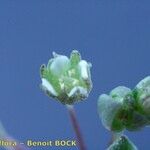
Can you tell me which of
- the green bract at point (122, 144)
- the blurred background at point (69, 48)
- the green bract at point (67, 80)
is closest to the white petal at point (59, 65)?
the green bract at point (67, 80)

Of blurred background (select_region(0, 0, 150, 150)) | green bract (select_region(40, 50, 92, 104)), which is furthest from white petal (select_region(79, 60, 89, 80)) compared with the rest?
blurred background (select_region(0, 0, 150, 150))

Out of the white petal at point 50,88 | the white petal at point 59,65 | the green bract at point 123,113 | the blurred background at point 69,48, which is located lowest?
the green bract at point 123,113

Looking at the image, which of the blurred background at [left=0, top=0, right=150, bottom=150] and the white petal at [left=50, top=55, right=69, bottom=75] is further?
the blurred background at [left=0, top=0, right=150, bottom=150]

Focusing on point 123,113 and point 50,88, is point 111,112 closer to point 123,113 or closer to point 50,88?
point 123,113

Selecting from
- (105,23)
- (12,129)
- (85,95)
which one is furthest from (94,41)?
(12,129)

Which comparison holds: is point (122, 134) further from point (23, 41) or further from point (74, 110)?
point (23, 41)

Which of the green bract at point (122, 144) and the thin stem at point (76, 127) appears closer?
the green bract at point (122, 144)

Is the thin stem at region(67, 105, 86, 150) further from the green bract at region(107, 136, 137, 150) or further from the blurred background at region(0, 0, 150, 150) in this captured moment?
the green bract at region(107, 136, 137, 150)

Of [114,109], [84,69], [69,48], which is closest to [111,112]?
[114,109]

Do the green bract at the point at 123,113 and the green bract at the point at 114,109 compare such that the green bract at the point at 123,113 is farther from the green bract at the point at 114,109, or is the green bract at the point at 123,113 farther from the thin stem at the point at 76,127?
the thin stem at the point at 76,127
